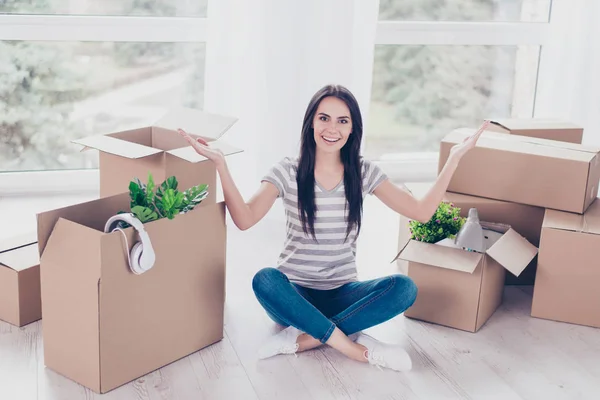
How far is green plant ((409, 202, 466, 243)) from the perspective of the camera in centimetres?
240

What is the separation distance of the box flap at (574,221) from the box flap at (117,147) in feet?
3.75

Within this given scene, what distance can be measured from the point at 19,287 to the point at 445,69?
2.24m

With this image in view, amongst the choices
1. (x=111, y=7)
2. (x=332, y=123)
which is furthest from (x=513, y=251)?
(x=111, y=7)

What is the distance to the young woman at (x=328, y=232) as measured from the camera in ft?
7.01

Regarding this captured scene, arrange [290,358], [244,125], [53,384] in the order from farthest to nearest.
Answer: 1. [244,125]
2. [290,358]
3. [53,384]

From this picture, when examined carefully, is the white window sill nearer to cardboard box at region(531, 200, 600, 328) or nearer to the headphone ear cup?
the headphone ear cup

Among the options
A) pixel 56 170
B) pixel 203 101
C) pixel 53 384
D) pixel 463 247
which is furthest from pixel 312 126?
pixel 56 170

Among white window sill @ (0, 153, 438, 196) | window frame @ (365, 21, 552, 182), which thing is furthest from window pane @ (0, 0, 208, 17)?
window frame @ (365, 21, 552, 182)

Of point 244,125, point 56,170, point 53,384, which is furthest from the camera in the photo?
point 56,170

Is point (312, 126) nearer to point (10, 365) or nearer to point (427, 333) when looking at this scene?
point (427, 333)

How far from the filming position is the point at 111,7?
3.26 meters

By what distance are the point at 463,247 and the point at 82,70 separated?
5.88 ft

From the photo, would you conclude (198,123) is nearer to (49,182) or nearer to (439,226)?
(439,226)

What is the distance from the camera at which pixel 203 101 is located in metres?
3.46
